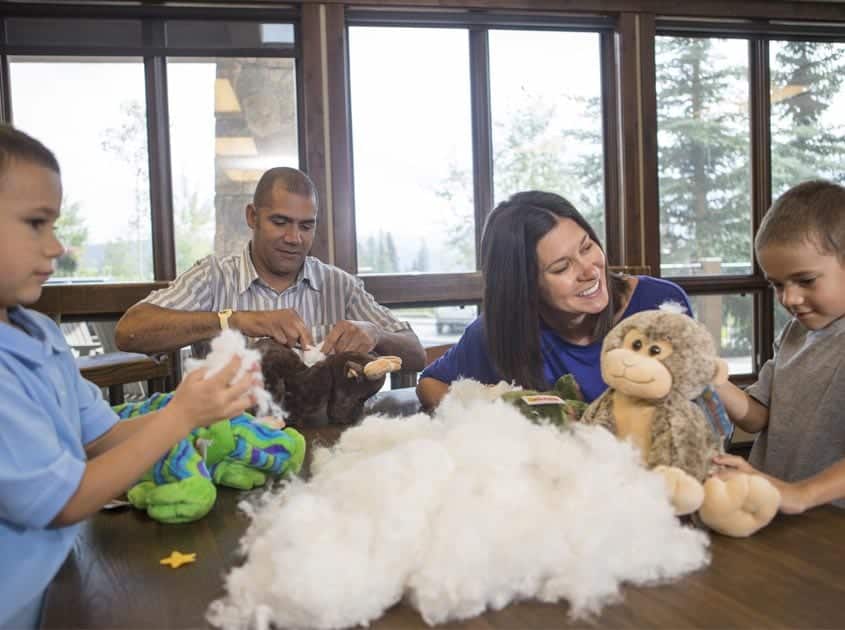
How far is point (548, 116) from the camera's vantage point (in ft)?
15.1

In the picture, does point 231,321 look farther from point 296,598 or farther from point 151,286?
point 296,598

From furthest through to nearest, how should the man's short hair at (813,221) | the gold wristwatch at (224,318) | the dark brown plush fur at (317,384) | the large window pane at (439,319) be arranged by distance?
the large window pane at (439,319)
the gold wristwatch at (224,318)
the dark brown plush fur at (317,384)
the man's short hair at (813,221)

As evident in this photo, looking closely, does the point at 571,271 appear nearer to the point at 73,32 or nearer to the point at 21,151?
the point at 21,151

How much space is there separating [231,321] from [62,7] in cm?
293

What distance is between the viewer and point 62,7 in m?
3.85

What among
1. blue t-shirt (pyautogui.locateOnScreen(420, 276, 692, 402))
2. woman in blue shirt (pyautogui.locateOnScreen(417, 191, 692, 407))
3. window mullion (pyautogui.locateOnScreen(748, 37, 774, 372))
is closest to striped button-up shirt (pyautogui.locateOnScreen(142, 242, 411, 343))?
blue t-shirt (pyautogui.locateOnScreen(420, 276, 692, 402))

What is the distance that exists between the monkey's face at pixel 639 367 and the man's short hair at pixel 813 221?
56cm

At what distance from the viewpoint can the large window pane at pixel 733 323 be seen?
4.93 m

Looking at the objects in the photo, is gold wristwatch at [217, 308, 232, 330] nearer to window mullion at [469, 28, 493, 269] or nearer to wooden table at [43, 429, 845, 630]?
wooden table at [43, 429, 845, 630]

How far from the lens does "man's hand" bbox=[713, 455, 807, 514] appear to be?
2.63ft

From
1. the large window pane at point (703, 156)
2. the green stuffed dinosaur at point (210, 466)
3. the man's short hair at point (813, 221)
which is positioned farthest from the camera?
the large window pane at point (703, 156)

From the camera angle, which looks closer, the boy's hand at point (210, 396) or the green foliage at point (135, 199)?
the boy's hand at point (210, 396)

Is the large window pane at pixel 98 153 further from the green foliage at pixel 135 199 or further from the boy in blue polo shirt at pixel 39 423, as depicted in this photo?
the boy in blue polo shirt at pixel 39 423

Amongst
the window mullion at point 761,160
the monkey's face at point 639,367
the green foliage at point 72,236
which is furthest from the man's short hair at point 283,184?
the window mullion at point 761,160
